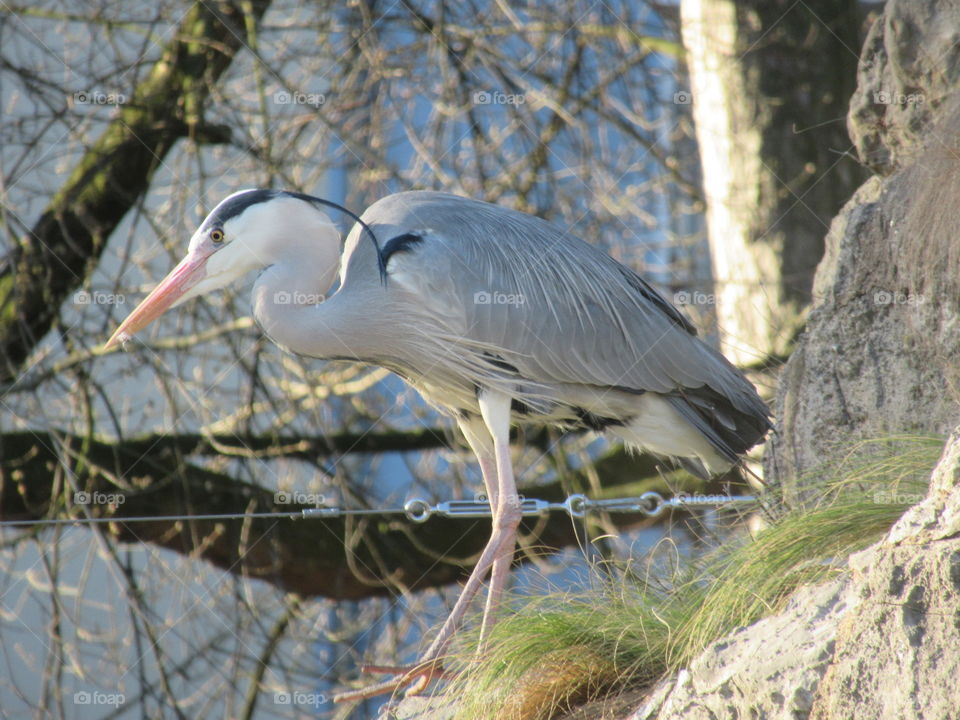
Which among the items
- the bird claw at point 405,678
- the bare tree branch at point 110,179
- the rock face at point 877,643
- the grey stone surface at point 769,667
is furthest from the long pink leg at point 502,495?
the bare tree branch at point 110,179

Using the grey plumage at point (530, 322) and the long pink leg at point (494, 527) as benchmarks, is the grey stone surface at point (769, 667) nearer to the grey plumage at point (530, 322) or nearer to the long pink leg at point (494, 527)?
the long pink leg at point (494, 527)

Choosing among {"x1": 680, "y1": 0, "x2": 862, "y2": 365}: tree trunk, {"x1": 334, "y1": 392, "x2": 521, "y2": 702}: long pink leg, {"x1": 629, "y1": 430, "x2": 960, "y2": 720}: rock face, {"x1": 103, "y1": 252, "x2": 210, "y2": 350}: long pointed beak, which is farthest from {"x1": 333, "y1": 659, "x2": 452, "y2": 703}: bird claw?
{"x1": 680, "y1": 0, "x2": 862, "y2": 365}: tree trunk

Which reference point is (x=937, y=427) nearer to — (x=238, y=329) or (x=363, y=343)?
(x=363, y=343)

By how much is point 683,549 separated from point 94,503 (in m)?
2.16

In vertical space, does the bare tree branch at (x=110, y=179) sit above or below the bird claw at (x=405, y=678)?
above

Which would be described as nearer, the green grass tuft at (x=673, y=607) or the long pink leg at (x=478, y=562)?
the green grass tuft at (x=673, y=607)

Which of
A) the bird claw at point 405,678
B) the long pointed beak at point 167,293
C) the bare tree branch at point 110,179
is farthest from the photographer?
the bare tree branch at point 110,179

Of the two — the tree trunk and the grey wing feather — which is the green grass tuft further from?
the tree trunk

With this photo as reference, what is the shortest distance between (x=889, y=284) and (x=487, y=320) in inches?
37.3

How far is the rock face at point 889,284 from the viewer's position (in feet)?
7.30

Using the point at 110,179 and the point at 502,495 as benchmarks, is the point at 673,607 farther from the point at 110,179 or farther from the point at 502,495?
the point at 110,179

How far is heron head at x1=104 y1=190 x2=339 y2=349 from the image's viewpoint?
2811 mm

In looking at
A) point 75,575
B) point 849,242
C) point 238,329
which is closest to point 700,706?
point 849,242

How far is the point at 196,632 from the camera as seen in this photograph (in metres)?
4.43
